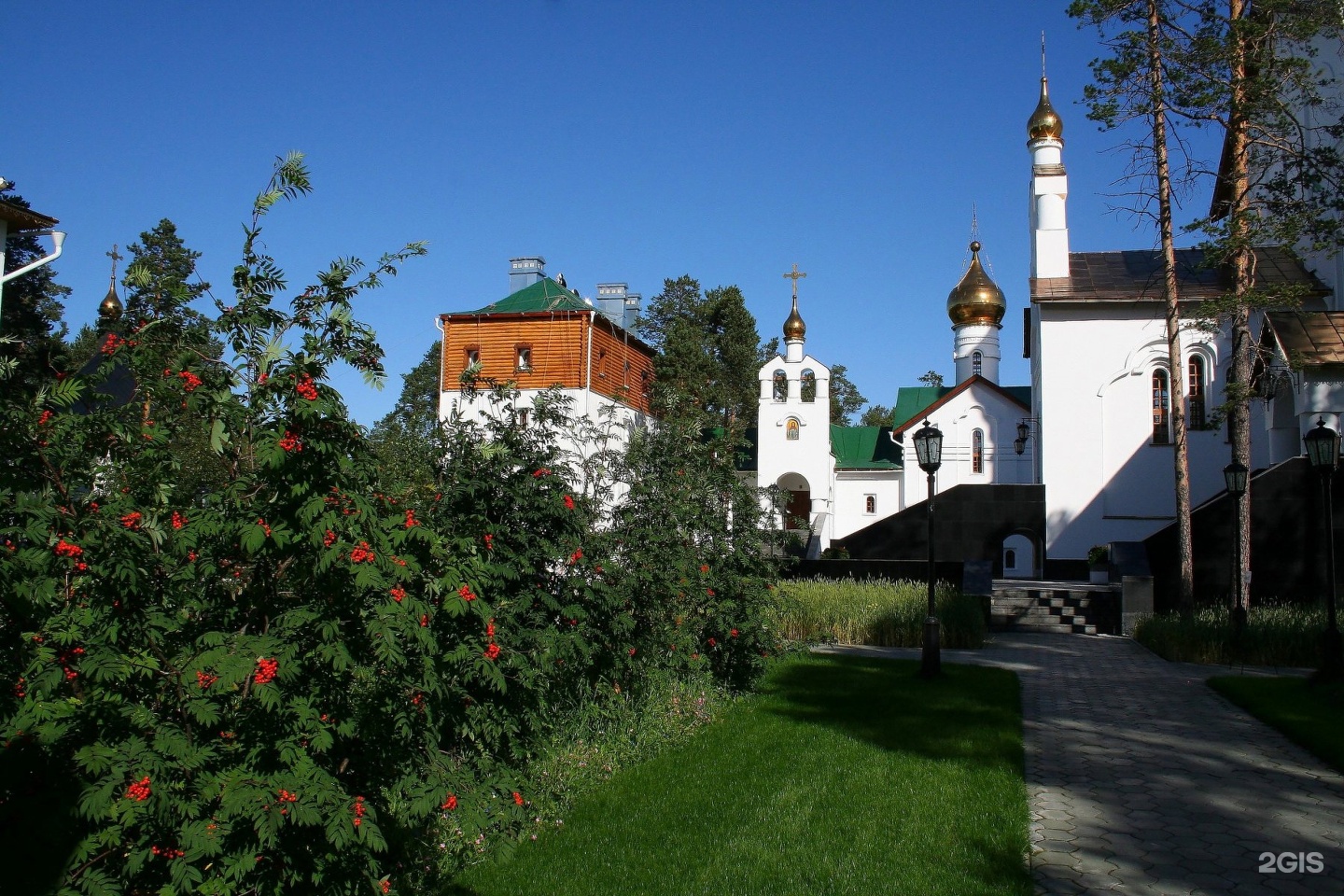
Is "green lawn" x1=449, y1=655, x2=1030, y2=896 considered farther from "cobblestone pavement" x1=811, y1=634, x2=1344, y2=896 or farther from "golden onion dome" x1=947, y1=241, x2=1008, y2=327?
"golden onion dome" x1=947, y1=241, x2=1008, y2=327

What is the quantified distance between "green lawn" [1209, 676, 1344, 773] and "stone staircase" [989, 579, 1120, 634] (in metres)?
6.85

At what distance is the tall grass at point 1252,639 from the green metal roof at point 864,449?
77.7 ft

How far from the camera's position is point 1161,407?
2688 centimetres

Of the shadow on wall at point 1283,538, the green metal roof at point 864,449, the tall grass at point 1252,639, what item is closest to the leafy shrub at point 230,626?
the tall grass at point 1252,639

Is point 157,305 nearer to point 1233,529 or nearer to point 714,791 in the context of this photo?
point 714,791

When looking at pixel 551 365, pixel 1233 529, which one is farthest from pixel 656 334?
pixel 1233 529

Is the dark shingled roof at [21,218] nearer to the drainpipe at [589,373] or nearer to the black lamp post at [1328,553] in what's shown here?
the drainpipe at [589,373]

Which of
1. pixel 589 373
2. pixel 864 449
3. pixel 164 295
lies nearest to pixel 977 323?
pixel 864 449

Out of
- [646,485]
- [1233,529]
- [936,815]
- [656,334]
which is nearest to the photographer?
[936,815]

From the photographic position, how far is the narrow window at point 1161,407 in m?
26.5

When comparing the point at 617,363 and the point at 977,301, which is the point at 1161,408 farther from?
the point at 617,363

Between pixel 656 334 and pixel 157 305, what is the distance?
4832 centimetres

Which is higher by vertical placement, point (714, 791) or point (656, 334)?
point (656, 334)

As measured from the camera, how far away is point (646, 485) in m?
10.1
